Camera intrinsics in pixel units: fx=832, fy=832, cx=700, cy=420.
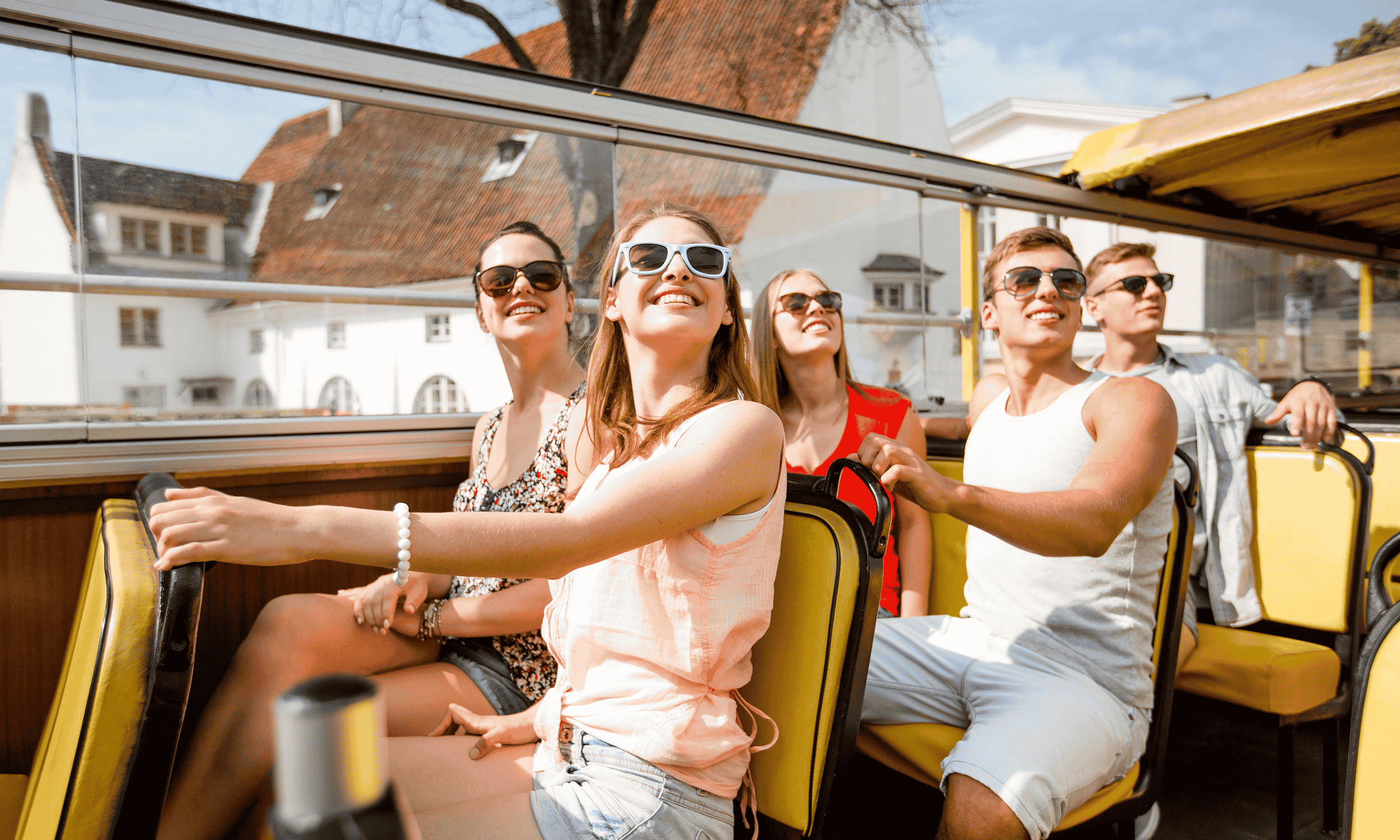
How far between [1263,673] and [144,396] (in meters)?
3.24

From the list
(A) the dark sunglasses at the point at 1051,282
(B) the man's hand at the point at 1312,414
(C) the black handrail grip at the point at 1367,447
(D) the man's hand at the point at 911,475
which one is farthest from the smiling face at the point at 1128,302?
(D) the man's hand at the point at 911,475

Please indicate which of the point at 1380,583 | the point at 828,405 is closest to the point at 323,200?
the point at 828,405

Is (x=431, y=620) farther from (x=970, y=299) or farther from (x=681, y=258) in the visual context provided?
(x=970, y=299)

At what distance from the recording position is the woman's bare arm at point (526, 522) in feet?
3.53

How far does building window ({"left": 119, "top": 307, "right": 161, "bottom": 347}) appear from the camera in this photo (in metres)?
2.19

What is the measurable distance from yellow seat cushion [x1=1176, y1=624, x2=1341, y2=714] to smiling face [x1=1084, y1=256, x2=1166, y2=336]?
3.91 ft

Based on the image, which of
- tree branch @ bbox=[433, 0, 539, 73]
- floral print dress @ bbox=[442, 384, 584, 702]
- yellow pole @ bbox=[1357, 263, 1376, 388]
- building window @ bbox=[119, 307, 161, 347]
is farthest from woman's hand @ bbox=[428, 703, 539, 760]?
tree branch @ bbox=[433, 0, 539, 73]

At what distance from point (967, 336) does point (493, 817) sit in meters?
3.32

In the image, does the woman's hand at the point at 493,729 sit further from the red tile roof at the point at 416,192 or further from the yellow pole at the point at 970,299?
the yellow pole at the point at 970,299

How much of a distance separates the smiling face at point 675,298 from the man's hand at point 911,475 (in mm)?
394

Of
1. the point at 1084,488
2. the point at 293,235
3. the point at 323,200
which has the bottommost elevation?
the point at 1084,488

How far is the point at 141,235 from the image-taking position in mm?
2234

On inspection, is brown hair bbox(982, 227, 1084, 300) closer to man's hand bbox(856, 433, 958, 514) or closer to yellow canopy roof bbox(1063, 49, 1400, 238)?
man's hand bbox(856, 433, 958, 514)

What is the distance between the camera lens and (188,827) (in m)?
1.56
